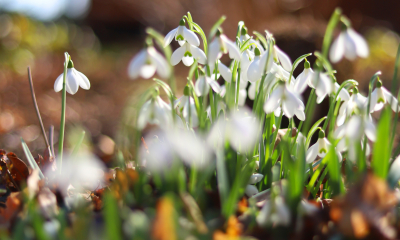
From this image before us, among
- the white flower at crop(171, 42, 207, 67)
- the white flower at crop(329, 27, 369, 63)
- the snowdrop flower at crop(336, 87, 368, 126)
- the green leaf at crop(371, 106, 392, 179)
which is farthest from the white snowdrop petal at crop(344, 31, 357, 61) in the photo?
the white flower at crop(171, 42, 207, 67)

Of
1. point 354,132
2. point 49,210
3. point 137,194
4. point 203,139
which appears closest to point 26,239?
point 49,210

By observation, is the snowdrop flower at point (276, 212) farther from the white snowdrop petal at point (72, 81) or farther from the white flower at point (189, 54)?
the white snowdrop petal at point (72, 81)

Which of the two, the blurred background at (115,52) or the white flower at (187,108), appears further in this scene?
the blurred background at (115,52)

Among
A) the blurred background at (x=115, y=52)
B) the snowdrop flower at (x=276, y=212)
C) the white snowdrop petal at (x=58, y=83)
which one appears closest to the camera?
the snowdrop flower at (x=276, y=212)

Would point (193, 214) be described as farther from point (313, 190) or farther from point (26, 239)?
point (313, 190)

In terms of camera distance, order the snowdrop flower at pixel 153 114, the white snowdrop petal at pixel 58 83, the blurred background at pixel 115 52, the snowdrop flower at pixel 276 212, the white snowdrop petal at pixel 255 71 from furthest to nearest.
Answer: the blurred background at pixel 115 52, the white snowdrop petal at pixel 58 83, the white snowdrop petal at pixel 255 71, the snowdrop flower at pixel 153 114, the snowdrop flower at pixel 276 212

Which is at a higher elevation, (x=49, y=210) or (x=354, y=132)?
(x=354, y=132)

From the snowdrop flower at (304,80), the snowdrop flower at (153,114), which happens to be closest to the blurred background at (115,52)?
the snowdrop flower at (153,114)
